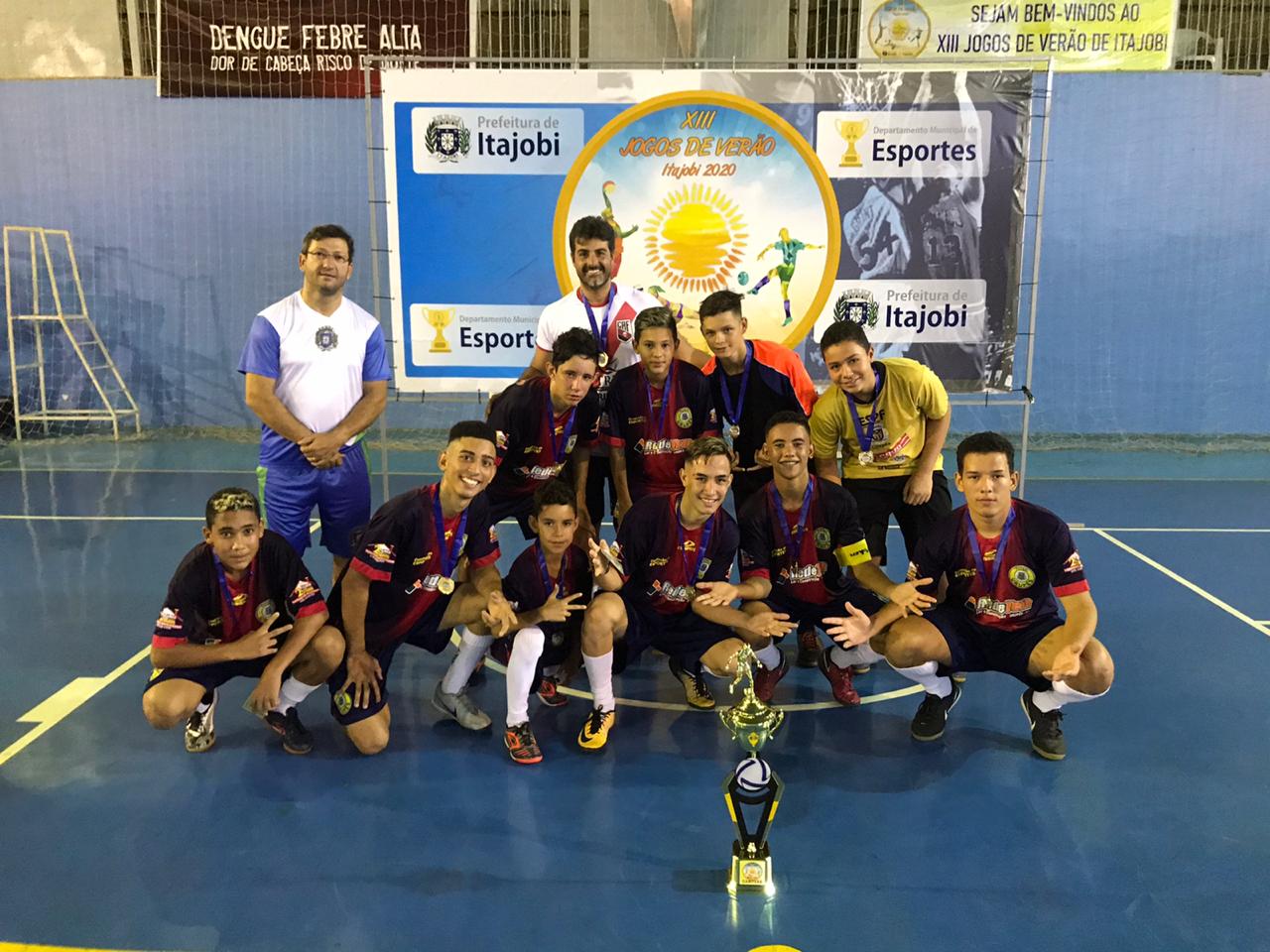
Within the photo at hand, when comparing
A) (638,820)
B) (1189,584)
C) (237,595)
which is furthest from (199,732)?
(1189,584)

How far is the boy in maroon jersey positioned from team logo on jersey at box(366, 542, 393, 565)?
1.20 meters

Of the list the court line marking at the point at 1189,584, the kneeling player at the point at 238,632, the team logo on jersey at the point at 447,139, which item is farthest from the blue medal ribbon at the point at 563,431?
the court line marking at the point at 1189,584

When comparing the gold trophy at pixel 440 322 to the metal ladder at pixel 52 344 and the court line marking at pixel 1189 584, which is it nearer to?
the court line marking at pixel 1189 584

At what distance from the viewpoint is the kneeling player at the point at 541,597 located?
386 cm

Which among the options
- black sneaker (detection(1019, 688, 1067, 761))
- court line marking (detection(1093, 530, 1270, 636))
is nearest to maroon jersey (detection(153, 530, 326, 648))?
black sneaker (detection(1019, 688, 1067, 761))

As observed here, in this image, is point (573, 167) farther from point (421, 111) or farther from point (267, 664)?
point (267, 664)

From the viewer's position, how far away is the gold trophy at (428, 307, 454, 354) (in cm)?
626

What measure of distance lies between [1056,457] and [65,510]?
8.30 m

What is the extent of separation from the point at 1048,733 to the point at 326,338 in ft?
11.0

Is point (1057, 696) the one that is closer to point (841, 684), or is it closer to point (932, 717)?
point (932, 717)

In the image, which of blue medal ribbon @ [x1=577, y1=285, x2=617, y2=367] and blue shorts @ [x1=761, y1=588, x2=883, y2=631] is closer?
blue shorts @ [x1=761, y1=588, x2=883, y2=631]

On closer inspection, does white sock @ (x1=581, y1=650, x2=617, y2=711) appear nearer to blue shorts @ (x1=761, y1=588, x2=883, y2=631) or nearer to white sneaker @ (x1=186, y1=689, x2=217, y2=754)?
blue shorts @ (x1=761, y1=588, x2=883, y2=631)

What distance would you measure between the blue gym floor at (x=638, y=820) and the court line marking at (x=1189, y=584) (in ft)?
0.16

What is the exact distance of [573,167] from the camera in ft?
20.0
